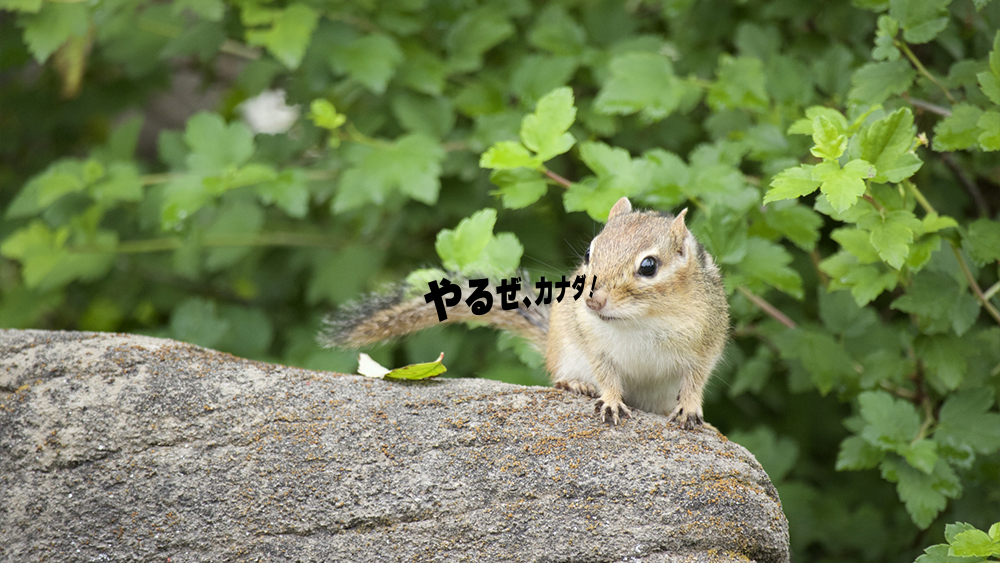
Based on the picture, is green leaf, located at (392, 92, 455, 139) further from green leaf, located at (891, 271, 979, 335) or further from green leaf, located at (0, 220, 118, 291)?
green leaf, located at (891, 271, 979, 335)

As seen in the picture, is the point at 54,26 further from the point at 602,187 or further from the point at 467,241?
the point at 602,187

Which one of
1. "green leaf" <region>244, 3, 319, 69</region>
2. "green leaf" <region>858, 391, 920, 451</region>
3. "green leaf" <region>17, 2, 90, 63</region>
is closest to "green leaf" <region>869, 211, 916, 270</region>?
"green leaf" <region>858, 391, 920, 451</region>

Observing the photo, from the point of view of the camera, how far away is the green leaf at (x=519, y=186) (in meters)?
1.72

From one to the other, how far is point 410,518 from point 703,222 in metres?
0.98

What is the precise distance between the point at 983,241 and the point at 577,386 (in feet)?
2.71

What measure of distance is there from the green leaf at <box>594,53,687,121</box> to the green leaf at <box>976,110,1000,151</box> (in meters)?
0.72

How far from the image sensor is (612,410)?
1.53 metres

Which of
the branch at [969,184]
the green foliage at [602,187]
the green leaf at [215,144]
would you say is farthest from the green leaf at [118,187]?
the branch at [969,184]

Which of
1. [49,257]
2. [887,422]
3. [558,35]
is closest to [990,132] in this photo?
[887,422]

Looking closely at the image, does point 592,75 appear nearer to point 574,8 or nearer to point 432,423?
point 574,8

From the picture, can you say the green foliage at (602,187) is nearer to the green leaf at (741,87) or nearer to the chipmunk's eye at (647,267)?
the green leaf at (741,87)

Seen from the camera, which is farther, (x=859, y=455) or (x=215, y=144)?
(x=215, y=144)

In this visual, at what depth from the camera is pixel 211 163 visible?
2.32 metres

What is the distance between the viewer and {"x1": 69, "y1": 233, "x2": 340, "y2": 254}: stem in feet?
9.07
